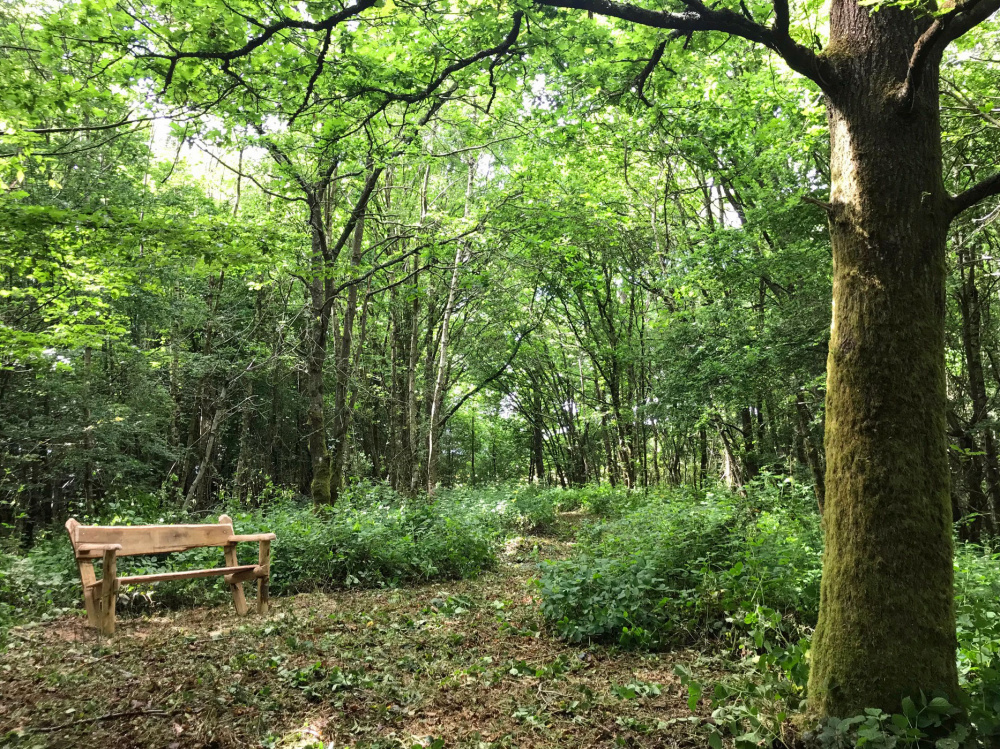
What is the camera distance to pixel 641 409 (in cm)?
1205

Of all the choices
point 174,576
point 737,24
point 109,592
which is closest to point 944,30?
point 737,24

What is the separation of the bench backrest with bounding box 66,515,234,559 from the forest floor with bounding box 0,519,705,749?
745 mm

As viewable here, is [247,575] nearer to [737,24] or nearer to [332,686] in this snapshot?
[332,686]

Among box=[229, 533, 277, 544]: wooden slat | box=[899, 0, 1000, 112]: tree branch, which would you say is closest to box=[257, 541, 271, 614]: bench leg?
box=[229, 533, 277, 544]: wooden slat

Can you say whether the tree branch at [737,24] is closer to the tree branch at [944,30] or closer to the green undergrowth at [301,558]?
the tree branch at [944,30]

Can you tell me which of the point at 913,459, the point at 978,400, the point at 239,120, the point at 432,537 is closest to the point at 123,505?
the point at 432,537

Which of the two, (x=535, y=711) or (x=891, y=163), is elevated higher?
(x=891, y=163)

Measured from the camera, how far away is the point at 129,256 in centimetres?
552

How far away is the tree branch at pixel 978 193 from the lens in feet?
8.13

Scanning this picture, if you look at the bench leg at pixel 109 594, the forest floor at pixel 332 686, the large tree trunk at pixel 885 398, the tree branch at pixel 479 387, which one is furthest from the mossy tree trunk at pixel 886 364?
the tree branch at pixel 479 387

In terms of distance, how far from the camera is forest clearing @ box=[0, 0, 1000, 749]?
2.70 metres

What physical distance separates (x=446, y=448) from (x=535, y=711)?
88.1 ft

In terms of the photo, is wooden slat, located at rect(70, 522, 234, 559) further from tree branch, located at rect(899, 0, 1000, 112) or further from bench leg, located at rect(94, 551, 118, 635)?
tree branch, located at rect(899, 0, 1000, 112)

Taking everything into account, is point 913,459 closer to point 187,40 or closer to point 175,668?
A: point 175,668
